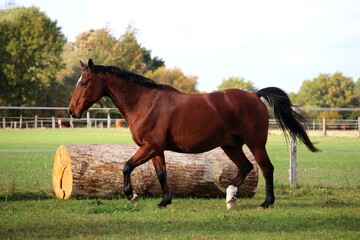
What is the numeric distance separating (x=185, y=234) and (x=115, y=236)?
763 millimetres

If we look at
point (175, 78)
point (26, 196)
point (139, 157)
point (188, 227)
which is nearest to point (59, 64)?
point (175, 78)

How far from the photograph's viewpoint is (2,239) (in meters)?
6.70

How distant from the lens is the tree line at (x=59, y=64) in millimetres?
61031

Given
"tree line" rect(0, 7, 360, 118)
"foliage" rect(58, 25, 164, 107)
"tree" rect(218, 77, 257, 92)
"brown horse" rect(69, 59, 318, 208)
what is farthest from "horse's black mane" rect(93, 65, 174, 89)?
"tree" rect(218, 77, 257, 92)

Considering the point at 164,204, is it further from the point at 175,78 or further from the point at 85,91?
the point at 175,78

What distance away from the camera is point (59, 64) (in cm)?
6519

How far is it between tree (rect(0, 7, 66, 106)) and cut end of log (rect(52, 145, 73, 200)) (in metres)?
50.6

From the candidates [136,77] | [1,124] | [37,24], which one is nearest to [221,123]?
[136,77]

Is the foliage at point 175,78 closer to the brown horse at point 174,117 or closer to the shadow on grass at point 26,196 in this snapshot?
the shadow on grass at point 26,196

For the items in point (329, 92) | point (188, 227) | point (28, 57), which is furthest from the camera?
point (329, 92)

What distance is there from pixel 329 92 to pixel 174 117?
76.0 metres

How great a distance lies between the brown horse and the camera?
30.7 ft

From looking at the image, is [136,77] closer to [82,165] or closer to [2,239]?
[82,165]

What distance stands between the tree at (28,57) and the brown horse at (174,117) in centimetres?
5164
